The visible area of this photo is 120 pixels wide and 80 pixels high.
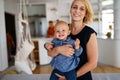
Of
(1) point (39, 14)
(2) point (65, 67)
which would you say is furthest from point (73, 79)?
(1) point (39, 14)

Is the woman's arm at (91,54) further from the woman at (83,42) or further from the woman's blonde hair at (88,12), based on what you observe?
the woman's blonde hair at (88,12)

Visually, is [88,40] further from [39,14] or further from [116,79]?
[39,14]

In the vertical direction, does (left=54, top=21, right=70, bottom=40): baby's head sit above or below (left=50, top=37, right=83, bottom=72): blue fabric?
above

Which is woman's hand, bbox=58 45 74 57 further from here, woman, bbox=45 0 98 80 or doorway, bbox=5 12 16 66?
doorway, bbox=5 12 16 66

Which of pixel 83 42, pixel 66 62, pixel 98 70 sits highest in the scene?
pixel 83 42

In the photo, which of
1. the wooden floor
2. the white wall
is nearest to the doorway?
the wooden floor

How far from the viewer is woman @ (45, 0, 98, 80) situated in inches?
39.9

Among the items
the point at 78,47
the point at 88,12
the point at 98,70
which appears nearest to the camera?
the point at 78,47

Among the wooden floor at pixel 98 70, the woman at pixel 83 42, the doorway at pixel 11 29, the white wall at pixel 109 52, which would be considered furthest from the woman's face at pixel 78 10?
the doorway at pixel 11 29

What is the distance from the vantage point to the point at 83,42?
1.03m

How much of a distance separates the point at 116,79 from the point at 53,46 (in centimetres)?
122

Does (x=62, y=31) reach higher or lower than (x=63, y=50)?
higher

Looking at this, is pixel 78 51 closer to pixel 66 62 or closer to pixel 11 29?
pixel 66 62

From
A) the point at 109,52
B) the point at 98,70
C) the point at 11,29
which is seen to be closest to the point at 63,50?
the point at 98,70
